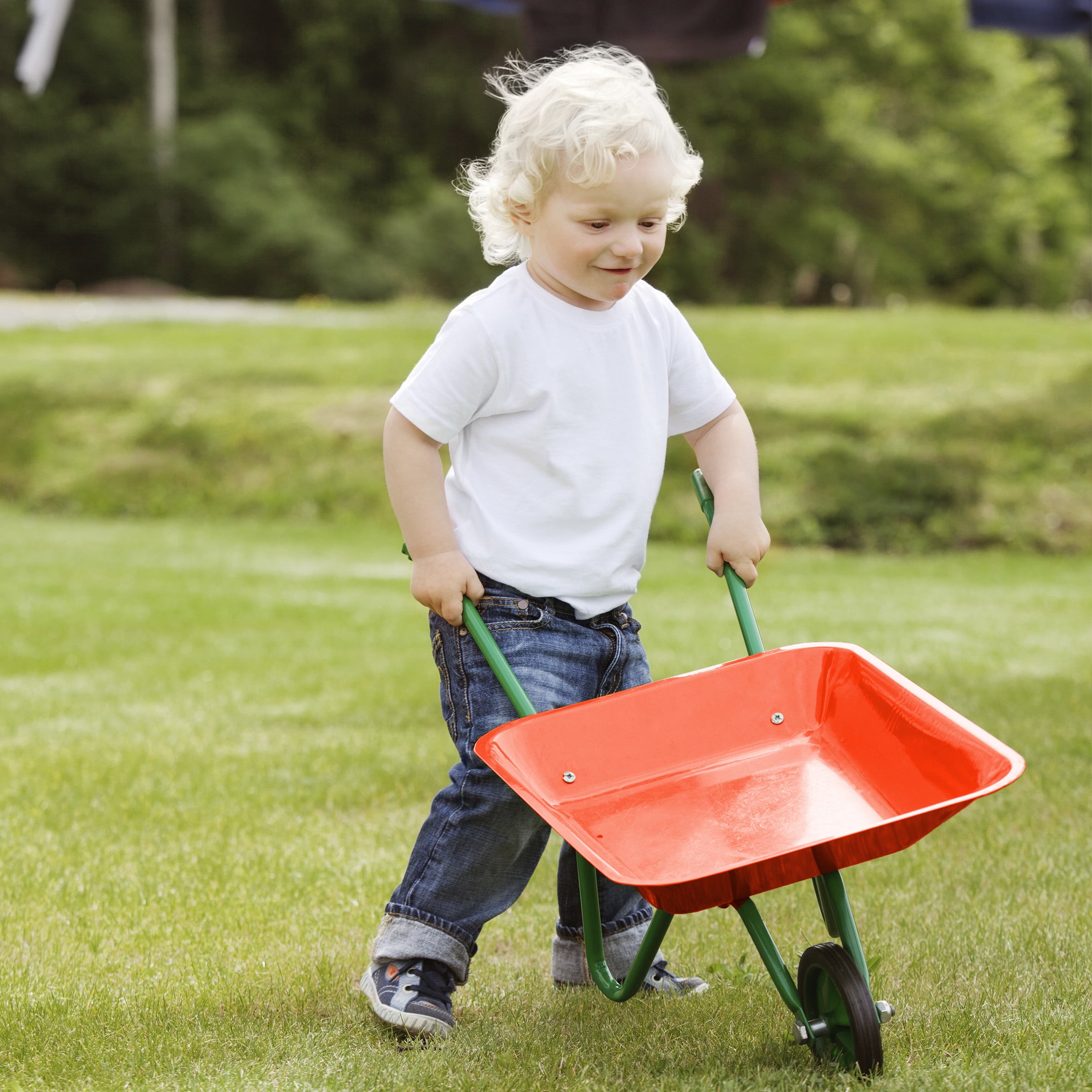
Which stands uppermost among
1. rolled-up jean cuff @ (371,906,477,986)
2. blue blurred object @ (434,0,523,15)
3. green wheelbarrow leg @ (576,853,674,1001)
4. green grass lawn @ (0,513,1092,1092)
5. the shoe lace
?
blue blurred object @ (434,0,523,15)

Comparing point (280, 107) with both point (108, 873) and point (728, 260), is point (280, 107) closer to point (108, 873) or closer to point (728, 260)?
point (728, 260)

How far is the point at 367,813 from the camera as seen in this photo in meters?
3.46

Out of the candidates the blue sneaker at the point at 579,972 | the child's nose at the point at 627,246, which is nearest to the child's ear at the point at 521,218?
the child's nose at the point at 627,246

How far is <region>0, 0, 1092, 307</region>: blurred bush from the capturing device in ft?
77.7

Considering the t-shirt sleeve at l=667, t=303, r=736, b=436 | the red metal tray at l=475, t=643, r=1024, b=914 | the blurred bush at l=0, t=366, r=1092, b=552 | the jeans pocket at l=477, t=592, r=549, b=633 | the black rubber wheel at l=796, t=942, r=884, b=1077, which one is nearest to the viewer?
the black rubber wheel at l=796, t=942, r=884, b=1077

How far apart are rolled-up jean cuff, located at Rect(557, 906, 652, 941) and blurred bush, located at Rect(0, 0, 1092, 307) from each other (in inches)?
859

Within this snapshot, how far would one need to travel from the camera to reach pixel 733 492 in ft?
7.49

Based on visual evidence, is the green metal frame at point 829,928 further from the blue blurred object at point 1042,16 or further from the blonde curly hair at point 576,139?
the blue blurred object at point 1042,16

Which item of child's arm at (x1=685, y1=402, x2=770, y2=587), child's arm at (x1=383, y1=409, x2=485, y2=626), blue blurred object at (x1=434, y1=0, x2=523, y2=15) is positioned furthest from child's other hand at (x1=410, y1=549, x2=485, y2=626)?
blue blurred object at (x1=434, y1=0, x2=523, y2=15)

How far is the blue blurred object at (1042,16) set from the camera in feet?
14.7

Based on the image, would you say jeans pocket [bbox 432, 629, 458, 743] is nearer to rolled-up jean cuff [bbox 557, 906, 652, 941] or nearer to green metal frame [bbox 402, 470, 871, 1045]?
green metal frame [bbox 402, 470, 871, 1045]

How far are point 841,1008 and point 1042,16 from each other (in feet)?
12.1

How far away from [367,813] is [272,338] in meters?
9.47

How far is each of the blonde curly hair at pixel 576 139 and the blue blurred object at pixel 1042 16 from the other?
9.25 feet
